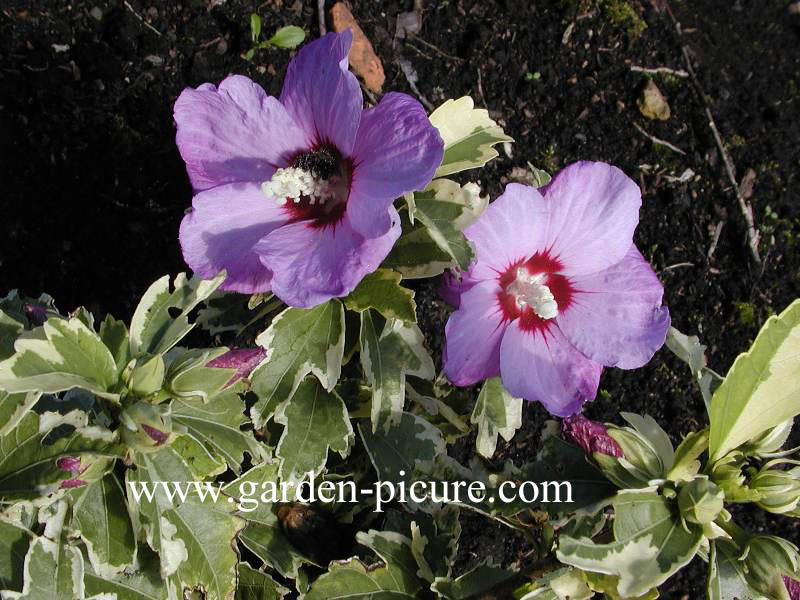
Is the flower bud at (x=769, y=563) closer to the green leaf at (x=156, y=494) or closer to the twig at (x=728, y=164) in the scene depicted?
the green leaf at (x=156, y=494)

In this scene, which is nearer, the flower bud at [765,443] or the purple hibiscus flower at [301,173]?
the purple hibiscus flower at [301,173]

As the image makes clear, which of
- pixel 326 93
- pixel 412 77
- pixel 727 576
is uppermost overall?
pixel 326 93

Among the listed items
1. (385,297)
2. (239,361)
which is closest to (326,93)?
(385,297)

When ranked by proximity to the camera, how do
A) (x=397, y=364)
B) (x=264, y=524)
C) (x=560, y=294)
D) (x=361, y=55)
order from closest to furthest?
(x=560, y=294), (x=397, y=364), (x=264, y=524), (x=361, y=55)

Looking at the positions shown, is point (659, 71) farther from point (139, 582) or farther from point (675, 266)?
point (139, 582)

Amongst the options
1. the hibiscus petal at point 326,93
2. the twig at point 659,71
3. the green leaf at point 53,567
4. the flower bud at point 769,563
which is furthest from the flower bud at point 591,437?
the twig at point 659,71
